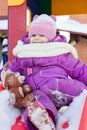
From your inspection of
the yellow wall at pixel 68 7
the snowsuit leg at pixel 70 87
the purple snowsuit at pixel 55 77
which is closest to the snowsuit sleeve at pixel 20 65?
the purple snowsuit at pixel 55 77

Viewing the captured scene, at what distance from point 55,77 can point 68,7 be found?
2.63 ft

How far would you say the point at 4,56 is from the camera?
141 cm

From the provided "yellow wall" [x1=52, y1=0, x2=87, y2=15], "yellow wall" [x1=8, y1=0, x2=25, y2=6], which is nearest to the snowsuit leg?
"yellow wall" [x1=8, y1=0, x2=25, y2=6]

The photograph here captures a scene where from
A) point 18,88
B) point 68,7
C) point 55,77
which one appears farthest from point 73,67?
point 68,7

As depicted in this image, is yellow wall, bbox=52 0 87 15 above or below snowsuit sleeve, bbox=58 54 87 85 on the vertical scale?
above

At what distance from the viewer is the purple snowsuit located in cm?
91

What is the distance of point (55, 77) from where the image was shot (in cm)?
94

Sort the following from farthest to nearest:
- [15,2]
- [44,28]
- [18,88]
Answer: [15,2] → [44,28] → [18,88]

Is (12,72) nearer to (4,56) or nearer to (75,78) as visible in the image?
(75,78)

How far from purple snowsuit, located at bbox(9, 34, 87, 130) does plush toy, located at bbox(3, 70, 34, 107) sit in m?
0.02

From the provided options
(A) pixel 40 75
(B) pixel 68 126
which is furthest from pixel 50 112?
(A) pixel 40 75

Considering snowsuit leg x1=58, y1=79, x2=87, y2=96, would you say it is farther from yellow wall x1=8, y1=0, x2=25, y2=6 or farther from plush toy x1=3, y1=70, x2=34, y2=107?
yellow wall x1=8, y1=0, x2=25, y2=6

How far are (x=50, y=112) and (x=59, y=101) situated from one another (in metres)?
0.12

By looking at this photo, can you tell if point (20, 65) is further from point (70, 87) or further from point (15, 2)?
point (15, 2)
